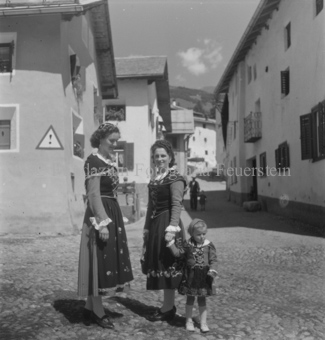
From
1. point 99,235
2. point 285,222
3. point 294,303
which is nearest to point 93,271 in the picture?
point 99,235

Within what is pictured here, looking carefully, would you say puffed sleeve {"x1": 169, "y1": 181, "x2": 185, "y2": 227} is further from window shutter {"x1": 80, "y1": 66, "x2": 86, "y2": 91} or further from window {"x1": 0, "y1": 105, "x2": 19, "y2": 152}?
window shutter {"x1": 80, "y1": 66, "x2": 86, "y2": 91}

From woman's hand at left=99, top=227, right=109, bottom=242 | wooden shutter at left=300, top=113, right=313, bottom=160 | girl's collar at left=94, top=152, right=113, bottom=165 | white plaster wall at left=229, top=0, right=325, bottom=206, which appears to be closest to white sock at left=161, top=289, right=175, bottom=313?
woman's hand at left=99, top=227, right=109, bottom=242

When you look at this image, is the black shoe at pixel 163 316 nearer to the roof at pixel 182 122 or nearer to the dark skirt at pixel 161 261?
the dark skirt at pixel 161 261

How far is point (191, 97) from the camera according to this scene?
101 meters

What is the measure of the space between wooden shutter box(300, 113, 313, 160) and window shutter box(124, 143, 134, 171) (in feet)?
38.8

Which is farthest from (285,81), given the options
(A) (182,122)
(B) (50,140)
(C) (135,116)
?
(A) (182,122)

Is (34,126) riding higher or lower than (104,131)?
higher

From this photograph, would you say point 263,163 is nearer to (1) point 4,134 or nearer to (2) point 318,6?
(2) point 318,6

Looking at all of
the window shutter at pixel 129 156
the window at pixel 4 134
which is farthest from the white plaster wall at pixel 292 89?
the window at pixel 4 134

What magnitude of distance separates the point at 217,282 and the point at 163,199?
2.19 metres

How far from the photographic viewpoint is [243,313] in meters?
4.62

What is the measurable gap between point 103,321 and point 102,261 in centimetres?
54

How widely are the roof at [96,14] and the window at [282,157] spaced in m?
→ 6.77

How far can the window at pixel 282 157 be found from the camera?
49.0 ft
